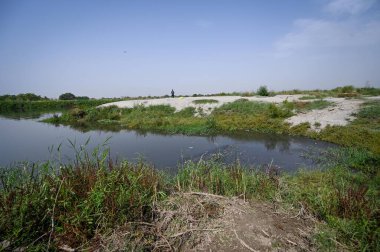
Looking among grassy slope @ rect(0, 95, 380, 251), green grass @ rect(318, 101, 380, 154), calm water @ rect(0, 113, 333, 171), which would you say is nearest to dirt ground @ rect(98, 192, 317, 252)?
grassy slope @ rect(0, 95, 380, 251)

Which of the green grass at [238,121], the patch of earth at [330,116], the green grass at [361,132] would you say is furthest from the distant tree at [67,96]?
the green grass at [361,132]

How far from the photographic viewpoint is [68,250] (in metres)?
2.97

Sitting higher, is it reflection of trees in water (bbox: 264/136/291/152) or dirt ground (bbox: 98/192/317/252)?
dirt ground (bbox: 98/192/317/252)

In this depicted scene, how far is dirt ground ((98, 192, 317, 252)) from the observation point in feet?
10.7

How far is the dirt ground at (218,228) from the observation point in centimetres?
326

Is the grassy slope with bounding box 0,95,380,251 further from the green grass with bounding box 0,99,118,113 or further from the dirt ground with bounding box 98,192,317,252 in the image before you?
the green grass with bounding box 0,99,118,113

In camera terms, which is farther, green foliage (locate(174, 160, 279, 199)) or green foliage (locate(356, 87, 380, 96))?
green foliage (locate(356, 87, 380, 96))

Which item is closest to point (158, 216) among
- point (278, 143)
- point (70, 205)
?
point (70, 205)

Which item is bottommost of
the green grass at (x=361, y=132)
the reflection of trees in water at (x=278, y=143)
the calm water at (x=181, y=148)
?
the reflection of trees in water at (x=278, y=143)

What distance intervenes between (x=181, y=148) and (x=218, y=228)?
784 centimetres

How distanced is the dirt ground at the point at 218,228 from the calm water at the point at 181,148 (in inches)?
173

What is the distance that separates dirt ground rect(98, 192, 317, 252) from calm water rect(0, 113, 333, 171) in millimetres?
4402

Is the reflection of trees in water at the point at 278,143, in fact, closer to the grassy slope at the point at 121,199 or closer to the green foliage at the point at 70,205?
the grassy slope at the point at 121,199

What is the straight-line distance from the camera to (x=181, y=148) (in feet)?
37.3
